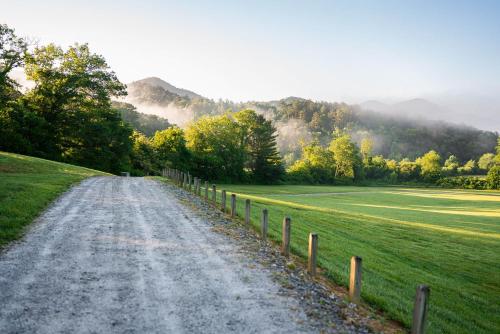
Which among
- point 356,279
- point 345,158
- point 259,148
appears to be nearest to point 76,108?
point 259,148

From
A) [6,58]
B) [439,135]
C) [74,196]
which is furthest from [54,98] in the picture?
[439,135]

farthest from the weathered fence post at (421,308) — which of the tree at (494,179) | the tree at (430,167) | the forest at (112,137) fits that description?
the tree at (430,167)

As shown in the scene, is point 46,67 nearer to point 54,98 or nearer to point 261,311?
point 54,98

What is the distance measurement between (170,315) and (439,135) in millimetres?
205895

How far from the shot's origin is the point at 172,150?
62.6 meters

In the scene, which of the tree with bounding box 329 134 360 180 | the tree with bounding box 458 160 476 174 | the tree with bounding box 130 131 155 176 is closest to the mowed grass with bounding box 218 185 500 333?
the tree with bounding box 130 131 155 176

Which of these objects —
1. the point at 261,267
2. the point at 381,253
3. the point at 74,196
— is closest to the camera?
the point at 261,267

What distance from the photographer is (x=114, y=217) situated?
1260 cm

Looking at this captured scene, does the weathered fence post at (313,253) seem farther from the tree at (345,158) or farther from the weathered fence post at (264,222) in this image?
the tree at (345,158)

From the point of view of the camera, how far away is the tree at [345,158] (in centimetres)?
9744

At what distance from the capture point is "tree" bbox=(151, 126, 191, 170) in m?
61.7

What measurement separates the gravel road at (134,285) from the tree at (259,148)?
63.5 m

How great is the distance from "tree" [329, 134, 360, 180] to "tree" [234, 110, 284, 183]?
27967 millimetres

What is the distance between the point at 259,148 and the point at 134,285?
70.5 metres
